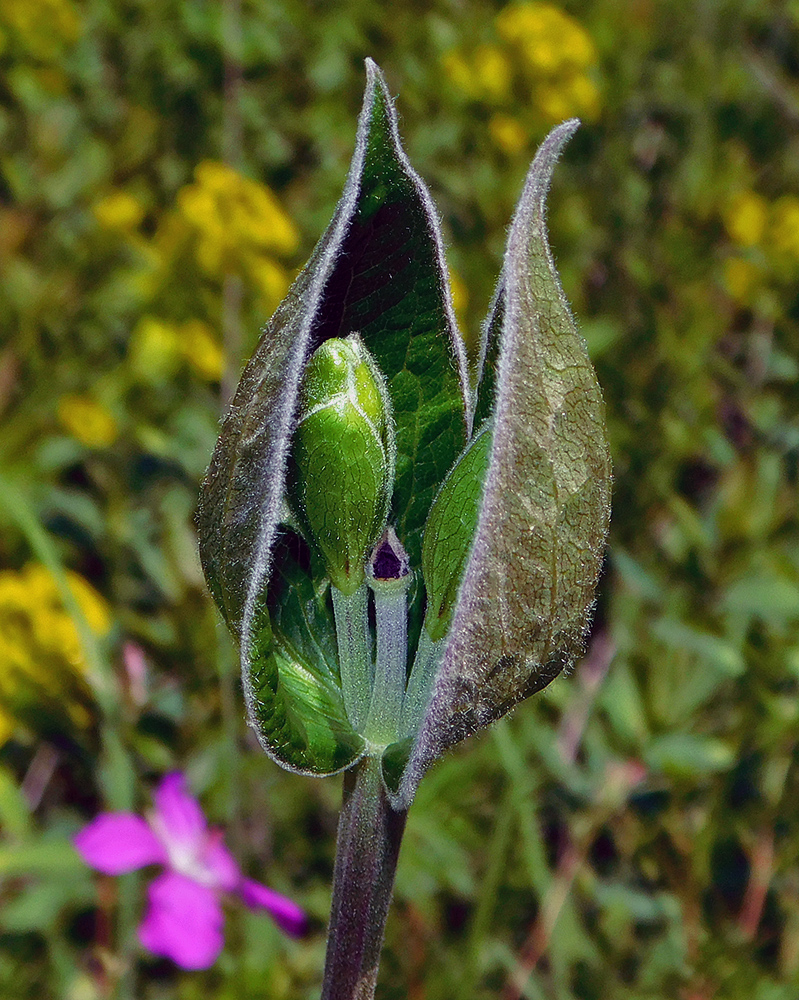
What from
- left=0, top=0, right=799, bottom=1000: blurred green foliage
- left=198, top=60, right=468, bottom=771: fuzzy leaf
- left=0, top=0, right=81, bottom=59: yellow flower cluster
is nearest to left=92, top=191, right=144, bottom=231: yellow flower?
left=0, top=0, right=799, bottom=1000: blurred green foliage

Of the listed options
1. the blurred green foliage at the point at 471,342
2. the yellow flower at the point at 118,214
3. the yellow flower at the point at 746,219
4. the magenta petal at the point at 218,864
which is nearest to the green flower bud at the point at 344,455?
the blurred green foliage at the point at 471,342

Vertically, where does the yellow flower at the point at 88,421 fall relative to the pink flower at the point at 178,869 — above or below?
above

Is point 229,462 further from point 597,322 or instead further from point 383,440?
point 597,322

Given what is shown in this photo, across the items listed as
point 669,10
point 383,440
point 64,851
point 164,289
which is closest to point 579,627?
point 383,440

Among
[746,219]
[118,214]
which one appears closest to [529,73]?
[746,219]

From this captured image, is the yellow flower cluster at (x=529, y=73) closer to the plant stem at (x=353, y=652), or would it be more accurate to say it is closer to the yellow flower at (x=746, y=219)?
the yellow flower at (x=746, y=219)

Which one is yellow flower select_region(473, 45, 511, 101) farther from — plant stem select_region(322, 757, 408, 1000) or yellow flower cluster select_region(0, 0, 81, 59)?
plant stem select_region(322, 757, 408, 1000)
